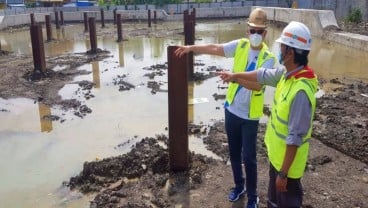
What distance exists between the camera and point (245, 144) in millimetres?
3426

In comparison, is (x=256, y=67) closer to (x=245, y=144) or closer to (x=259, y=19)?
(x=259, y=19)

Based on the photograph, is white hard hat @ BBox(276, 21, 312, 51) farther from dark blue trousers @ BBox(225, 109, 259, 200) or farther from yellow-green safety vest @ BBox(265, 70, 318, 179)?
dark blue trousers @ BBox(225, 109, 259, 200)

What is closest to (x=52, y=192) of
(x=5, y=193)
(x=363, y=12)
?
(x=5, y=193)

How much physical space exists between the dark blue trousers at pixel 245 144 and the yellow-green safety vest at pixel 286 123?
666 mm

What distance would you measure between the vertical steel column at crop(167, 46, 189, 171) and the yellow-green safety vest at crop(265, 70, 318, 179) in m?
1.80

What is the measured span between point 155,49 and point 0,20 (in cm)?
1526

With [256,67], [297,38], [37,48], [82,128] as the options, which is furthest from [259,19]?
[37,48]

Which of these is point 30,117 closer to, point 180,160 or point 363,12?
point 180,160

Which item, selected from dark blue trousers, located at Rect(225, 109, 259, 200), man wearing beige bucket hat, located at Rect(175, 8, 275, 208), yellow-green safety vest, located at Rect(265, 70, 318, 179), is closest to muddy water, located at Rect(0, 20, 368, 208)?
dark blue trousers, located at Rect(225, 109, 259, 200)

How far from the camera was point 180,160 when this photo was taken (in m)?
4.53

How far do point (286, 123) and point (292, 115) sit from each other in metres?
0.11

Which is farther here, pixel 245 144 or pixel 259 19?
pixel 245 144

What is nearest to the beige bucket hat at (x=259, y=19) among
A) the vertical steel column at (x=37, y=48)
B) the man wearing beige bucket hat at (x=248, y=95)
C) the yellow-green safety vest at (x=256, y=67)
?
the man wearing beige bucket hat at (x=248, y=95)

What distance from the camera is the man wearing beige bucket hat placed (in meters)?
3.26
